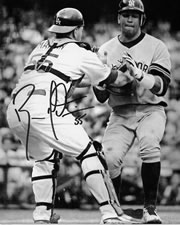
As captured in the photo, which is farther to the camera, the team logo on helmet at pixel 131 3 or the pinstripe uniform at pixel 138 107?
the team logo on helmet at pixel 131 3

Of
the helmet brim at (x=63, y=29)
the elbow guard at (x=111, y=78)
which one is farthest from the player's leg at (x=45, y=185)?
the helmet brim at (x=63, y=29)

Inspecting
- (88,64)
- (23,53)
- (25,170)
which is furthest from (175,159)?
(88,64)

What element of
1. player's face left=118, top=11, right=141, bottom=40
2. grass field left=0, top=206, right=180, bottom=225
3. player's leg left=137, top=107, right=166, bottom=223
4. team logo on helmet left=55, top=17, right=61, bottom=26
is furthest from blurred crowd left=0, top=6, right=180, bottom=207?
team logo on helmet left=55, top=17, right=61, bottom=26

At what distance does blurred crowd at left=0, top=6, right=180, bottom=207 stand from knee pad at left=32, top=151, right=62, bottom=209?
2465 millimetres

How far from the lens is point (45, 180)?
5297 mm

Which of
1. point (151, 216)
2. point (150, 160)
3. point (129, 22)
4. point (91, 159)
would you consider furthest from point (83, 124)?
point (91, 159)

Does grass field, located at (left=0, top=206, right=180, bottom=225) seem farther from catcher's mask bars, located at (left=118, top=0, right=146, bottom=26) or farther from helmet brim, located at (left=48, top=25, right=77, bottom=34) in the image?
helmet brim, located at (left=48, top=25, right=77, bottom=34)

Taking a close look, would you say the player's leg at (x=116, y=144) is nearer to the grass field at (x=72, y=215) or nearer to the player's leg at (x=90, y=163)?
the player's leg at (x=90, y=163)

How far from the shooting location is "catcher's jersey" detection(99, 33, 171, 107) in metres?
5.60

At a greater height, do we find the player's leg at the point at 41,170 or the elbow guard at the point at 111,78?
the elbow guard at the point at 111,78

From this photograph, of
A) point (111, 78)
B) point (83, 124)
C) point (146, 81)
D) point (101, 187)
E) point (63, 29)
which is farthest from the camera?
point (83, 124)

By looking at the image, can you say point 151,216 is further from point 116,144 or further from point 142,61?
point 142,61

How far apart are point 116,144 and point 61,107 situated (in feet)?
2.58

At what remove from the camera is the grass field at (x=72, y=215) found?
22.0 feet
